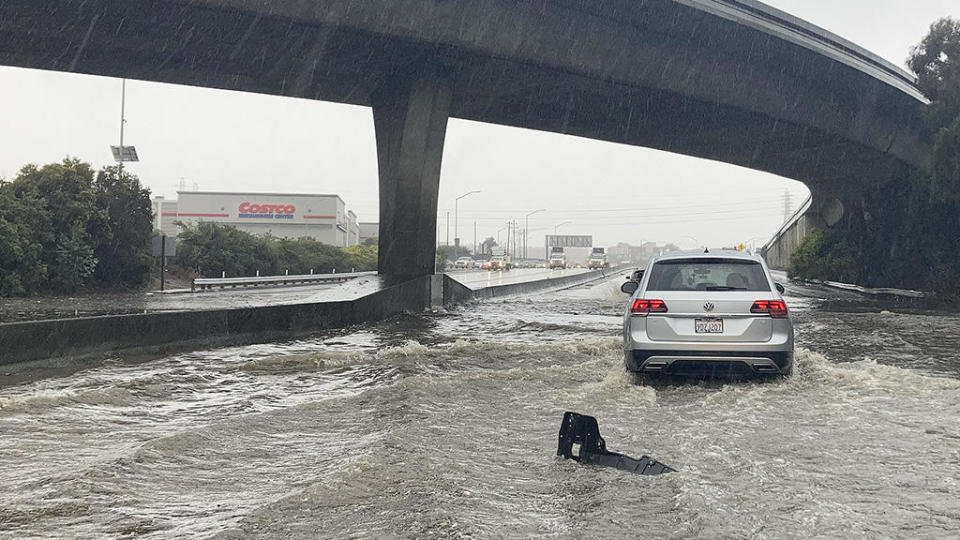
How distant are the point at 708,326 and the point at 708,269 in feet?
3.83

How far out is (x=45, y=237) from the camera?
3044cm

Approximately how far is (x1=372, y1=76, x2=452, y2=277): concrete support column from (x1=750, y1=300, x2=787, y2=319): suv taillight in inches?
626

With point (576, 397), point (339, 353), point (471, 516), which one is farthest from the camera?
point (339, 353)

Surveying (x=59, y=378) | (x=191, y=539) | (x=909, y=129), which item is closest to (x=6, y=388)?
(x=59, y=378)

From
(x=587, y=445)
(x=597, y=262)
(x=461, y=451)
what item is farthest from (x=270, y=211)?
(x=587, y=445)

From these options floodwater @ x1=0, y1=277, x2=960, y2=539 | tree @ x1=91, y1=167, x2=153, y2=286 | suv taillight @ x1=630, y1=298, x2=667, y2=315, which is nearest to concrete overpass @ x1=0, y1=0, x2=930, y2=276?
tree @ x1=91, y1=167, x2=153, y2=286

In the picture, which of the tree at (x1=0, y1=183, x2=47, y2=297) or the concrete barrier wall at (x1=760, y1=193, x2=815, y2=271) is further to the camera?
the concrete barrier wall at (x1=760, y1=193, x2=815, y2=271)

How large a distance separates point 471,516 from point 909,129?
39559 millimetres

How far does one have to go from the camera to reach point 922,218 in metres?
37.7

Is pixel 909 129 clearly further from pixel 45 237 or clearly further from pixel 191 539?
pixel 191 539

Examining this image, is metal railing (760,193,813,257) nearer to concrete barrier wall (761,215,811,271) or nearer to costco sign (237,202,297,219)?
concrete barrier wall (761,215,811,271)

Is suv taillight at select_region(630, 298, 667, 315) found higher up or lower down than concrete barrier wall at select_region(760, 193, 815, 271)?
lower down

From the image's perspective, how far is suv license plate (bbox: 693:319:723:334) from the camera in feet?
31.1

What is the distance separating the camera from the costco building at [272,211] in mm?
95000
